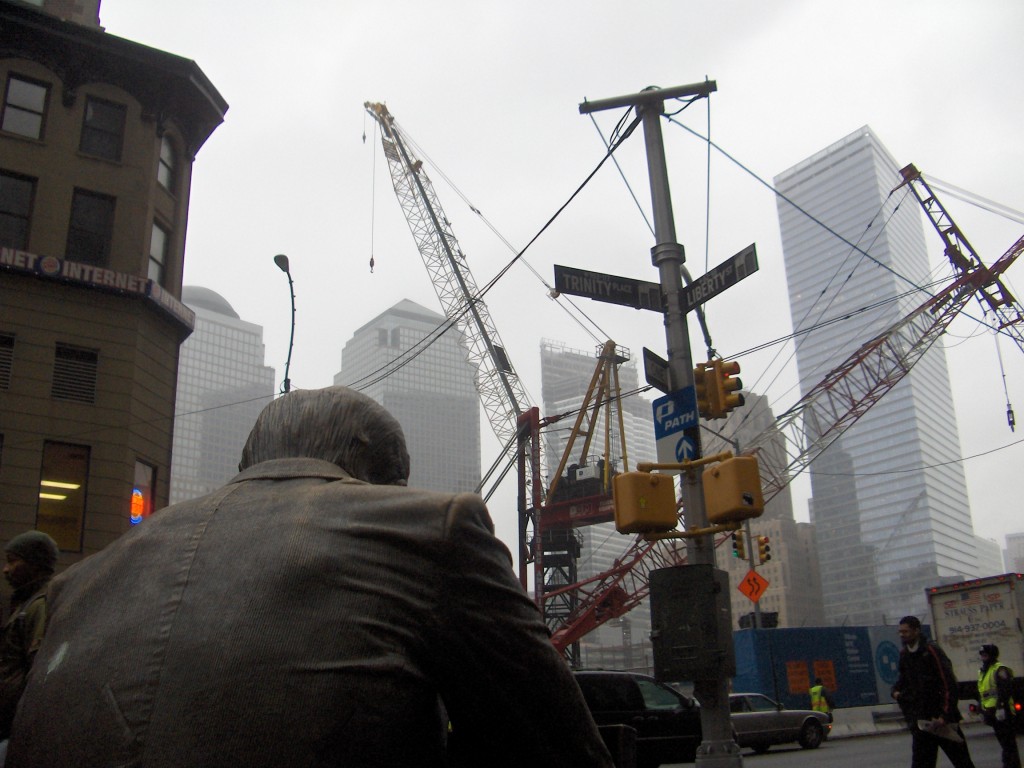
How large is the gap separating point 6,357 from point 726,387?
18.0 meters

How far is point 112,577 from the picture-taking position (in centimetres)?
155

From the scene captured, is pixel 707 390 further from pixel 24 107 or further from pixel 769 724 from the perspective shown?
pixel 24 107

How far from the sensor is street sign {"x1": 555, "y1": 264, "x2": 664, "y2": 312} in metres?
9.73

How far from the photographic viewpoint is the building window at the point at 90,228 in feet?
72.3

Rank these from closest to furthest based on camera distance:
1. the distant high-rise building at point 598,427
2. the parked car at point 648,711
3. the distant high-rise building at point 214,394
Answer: the parked car at point 648,711 < the distant high-rise building at point 598,427 < the distant high-rise building at point 214,394

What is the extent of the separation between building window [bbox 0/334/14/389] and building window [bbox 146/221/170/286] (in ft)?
13.5

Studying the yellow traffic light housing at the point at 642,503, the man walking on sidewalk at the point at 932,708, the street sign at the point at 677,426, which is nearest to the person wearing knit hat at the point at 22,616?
the yellow traffic light housing at the point at 642,503

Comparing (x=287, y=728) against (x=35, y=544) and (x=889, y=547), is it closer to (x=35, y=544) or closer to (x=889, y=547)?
(x=35, y=544)

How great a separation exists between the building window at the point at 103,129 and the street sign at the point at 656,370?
64.3 feet

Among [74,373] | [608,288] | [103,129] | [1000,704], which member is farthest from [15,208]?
[1000,704]

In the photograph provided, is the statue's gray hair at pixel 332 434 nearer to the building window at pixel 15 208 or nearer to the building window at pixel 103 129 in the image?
the building window at pixel 15 208

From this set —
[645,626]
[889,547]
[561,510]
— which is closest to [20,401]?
[561,510]

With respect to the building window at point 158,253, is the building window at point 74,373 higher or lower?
lower

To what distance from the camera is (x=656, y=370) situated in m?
9.14
